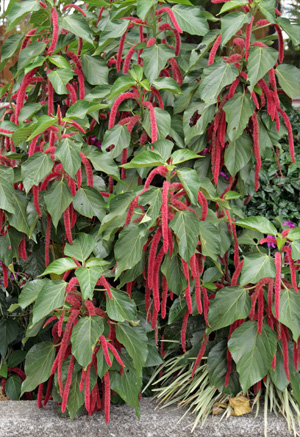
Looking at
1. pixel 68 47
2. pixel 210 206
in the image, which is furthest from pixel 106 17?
pixel 210 206

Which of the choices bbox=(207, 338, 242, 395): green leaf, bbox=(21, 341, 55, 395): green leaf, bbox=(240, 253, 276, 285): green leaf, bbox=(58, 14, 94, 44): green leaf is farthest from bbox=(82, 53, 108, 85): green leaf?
bbox=(207, 338, 242, 395): green leaf

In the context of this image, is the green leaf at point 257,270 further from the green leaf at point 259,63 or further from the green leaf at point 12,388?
the green leaf at point 12,388

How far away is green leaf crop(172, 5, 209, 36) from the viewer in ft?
6.47

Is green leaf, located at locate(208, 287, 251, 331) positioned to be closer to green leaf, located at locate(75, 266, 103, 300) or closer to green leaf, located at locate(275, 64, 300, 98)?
green leaf, located at locate(75, 266, 103, 300)

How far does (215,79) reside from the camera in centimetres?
197

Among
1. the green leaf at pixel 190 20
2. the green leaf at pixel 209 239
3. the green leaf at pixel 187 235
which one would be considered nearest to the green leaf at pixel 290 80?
the green leaf at pixel 190 20

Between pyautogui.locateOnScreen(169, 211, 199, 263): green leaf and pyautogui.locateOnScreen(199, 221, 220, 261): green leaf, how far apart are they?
0.18 metres

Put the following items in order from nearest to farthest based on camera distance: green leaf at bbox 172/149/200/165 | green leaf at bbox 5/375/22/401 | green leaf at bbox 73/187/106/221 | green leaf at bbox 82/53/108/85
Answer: green leaf at bbox 172/149/200/165 → green leaf at bbox 73/187/106/221 → green leaf at bbox 82/53/108/85 → green leaf at bbox 5/375/22/401

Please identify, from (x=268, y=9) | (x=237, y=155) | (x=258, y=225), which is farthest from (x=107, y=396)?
(x=268, y=9)

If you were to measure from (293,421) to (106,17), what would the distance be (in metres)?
1.92

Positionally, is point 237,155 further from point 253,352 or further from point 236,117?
point 253,352

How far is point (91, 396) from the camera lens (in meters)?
→ 1.99

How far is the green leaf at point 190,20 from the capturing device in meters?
1.97

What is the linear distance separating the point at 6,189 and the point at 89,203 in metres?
0.32
